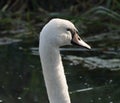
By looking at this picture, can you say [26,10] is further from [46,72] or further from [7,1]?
[46,72]

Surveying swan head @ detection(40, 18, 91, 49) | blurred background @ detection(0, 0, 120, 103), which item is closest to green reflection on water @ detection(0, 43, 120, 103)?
blurred background @ detection(0, 0, 120, 103)

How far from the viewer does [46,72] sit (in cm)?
426

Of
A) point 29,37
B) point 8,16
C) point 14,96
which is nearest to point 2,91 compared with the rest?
point 14,96

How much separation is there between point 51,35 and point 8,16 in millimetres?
A: 5076

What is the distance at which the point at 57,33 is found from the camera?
4246 millimetres

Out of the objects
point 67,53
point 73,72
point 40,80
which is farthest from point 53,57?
point 67,53

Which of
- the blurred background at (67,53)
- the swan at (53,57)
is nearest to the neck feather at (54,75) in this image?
the swan at (53,57)

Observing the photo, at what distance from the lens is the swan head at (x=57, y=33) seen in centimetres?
417

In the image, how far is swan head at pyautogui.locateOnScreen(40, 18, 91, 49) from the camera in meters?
4.17

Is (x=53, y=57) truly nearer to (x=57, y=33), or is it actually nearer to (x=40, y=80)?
(x=57, y=33)

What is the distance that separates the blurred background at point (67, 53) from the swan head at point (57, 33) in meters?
1.63

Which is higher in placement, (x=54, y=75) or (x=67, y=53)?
(x=54, y=75)

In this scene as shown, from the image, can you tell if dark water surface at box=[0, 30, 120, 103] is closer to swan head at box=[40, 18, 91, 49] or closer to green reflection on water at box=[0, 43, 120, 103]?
green reflection on water at box=[0, 43, 120, 103]

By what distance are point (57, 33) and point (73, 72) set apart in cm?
277
